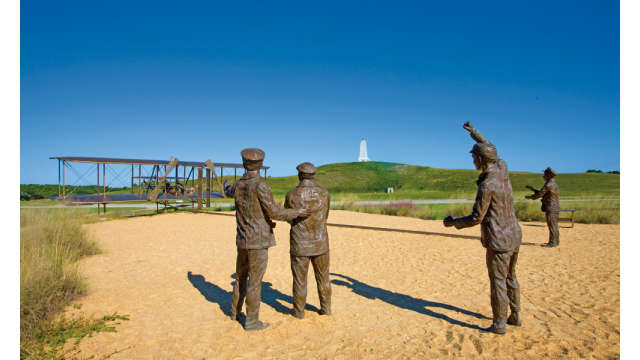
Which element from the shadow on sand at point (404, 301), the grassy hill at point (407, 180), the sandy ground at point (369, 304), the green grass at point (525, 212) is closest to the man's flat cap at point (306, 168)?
the sandy ground at point (369, 304)

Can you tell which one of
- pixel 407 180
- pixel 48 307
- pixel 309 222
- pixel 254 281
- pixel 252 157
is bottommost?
pixel 48 307

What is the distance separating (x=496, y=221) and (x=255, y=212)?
3056 mm

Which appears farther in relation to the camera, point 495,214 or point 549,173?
point 549,173

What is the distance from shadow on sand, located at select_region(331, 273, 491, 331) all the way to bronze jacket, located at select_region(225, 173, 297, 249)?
8.68 ft

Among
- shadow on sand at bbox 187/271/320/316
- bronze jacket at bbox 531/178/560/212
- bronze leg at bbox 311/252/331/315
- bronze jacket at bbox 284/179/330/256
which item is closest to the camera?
bronze jacket at bbox 284/179/330/256

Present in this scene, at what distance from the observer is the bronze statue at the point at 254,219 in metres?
4.34

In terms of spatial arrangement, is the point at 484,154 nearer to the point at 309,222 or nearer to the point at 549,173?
the point at 309,222

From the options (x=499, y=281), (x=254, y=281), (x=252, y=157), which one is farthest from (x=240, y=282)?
(x=499, y=281)

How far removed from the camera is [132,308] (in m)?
5.27

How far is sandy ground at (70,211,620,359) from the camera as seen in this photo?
4.01m

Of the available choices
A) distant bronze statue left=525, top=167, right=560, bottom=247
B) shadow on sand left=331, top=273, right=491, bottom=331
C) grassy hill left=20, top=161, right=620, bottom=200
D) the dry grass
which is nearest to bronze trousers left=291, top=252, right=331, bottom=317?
shadow on sand left=331, top=273, right=491, bottom=331

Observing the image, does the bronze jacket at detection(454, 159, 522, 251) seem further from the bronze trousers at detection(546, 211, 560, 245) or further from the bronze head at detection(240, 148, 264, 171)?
the bronze trousers at detection(546, 211, 560, 245)

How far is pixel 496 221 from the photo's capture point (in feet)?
13.6

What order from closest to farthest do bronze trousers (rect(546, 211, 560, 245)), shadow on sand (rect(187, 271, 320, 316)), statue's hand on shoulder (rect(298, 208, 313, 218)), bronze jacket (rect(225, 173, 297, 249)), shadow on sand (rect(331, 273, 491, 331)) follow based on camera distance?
bronze jacket (rect(225, 173, 297, 249)) < statue's hand on shoulder (rect(298, 208, 313, 218)) < shadow on sand (rect(331, 273, 491, 331)) < shadow on sand (rect(187, 271, 320, 316)) < bronze trousers (rect(546, 211, 560, 245))
